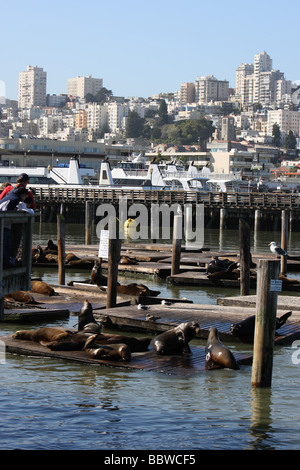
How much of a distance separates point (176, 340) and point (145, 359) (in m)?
0.68

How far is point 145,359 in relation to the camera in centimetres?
1232

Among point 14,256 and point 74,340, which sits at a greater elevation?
point 14,256

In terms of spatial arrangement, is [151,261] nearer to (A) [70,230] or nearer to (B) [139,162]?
(A) [70,230]

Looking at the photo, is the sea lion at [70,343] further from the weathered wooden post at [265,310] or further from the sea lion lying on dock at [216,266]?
the sea lion lying on dock at [216,266]

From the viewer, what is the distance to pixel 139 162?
7269cm

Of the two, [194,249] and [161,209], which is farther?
[161,209]

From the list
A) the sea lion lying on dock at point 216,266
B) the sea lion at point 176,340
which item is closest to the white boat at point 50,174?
the sea lion lying on dock at point 216,266

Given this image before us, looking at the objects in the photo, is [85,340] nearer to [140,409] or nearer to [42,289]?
[140,409]

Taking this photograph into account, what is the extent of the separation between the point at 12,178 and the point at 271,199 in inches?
855

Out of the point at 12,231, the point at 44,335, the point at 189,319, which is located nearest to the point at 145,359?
the point at 44,335

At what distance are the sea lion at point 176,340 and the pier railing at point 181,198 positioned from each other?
38761 mm
